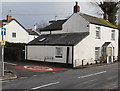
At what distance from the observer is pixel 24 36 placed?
44.2 metres

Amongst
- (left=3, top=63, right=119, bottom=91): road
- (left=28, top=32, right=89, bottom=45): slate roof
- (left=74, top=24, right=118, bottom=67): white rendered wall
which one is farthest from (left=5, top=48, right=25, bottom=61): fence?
(left=3, top=63, right=119, bottom=91): road

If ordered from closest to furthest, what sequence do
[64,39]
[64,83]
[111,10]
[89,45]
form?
[64,83] → [89,45] → [64,39] → [111,10]

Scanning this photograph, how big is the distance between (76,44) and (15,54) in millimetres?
11421

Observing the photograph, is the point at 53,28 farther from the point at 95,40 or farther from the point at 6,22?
the point at 6,22

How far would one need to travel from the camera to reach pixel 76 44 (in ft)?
72.7

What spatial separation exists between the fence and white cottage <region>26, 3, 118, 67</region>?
44.7 inches

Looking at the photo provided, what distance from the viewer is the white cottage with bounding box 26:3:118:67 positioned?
2286cm

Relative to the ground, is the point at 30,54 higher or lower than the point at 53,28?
lower

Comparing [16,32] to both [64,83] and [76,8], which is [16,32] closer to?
[76,8]

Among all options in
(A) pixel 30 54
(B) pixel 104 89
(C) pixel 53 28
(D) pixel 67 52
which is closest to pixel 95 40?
(D) pixel 67 52

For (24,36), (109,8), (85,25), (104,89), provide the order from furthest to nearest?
1. (24,36)
2. (109,8)
3. (85,25)
4. (104,89)

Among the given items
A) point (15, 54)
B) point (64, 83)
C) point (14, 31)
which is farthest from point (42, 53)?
point (14, 31)

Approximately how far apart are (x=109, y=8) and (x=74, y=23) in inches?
657

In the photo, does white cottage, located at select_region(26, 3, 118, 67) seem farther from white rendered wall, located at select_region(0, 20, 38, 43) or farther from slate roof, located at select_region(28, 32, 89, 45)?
white rendered wall, located at select_region(0, 20, 38, 43)
